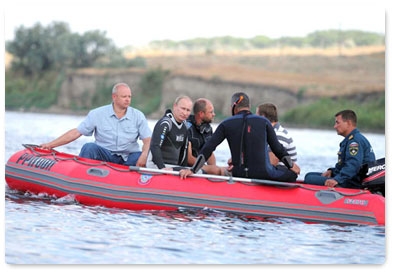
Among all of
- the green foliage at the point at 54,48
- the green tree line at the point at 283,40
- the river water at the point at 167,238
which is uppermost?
the green foliage at the point at 54,48

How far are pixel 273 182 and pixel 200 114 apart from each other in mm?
1382

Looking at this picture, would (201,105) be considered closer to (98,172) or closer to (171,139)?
(171,139)

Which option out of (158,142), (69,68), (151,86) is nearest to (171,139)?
(158,142)

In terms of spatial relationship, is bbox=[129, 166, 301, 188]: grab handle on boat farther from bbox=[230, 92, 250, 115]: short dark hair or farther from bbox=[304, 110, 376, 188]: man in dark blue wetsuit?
bbox=[230, 92, 250, 115]: short dark hair

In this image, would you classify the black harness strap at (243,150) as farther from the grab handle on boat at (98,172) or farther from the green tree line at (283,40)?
the green tree line at (283,40)

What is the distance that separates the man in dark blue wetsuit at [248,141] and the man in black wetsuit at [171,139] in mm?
628

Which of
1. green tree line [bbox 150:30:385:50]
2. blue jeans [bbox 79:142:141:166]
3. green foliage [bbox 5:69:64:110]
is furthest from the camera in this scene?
green foliage [bbox 5:69:64:110]

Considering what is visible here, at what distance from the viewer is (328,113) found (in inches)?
1255

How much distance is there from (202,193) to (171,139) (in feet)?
2.43

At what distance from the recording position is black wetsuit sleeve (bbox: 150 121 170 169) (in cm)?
900

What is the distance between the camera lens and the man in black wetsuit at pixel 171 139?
29.7 feet

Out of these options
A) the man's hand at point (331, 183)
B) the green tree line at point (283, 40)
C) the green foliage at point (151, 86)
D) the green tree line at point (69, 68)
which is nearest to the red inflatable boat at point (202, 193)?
the man's hand at point (331, 183)

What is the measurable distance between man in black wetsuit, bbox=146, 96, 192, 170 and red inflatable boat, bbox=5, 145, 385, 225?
22 cm

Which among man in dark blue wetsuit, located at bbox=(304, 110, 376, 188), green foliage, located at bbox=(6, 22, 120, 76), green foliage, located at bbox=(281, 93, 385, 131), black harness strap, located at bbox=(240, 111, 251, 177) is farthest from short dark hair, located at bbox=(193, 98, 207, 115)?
green foliage, located at bbox=(281, 93, 385, 131)
